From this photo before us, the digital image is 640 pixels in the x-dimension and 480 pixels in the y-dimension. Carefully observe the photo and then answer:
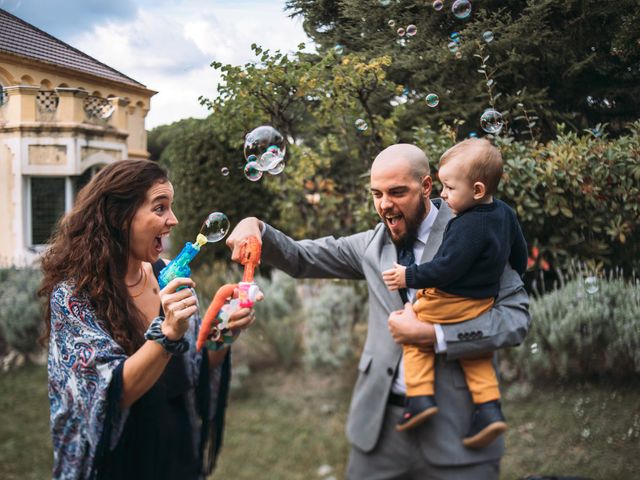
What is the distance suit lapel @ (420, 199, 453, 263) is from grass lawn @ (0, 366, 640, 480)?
1.98m

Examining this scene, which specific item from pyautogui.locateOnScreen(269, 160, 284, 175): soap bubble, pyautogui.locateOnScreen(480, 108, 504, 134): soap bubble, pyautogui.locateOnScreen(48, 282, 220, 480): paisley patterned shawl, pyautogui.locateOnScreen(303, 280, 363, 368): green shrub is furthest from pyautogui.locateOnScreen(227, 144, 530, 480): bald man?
pyautogui.locateOnScreen(303, 280, 363, 368): green shrub

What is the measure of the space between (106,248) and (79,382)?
1.34 feet

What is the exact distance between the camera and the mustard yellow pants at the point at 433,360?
5.74 ft

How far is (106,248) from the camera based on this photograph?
1911 mm

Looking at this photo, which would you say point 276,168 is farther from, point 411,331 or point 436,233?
point 411,331

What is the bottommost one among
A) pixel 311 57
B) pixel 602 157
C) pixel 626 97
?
pixel 602 157

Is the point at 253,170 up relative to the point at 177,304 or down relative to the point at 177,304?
up

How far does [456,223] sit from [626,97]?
1711 millimetres

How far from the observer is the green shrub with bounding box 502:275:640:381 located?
3.50 meters

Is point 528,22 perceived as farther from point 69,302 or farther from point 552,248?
point 69,302

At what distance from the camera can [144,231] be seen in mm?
1921

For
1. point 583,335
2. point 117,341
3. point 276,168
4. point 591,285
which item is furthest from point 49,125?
point 583,335

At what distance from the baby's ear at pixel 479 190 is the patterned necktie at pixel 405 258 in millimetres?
273

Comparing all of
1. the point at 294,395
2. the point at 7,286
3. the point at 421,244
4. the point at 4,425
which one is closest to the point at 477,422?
the point at 421,244
